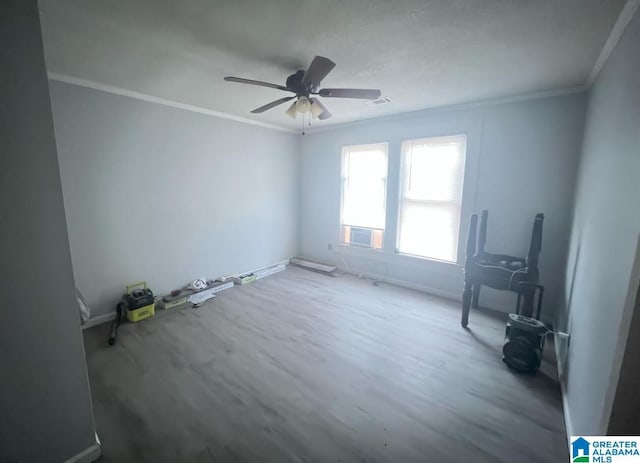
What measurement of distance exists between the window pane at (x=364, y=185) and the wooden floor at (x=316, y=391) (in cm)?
182

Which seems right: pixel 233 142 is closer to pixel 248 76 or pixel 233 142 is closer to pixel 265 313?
pixel 248 76

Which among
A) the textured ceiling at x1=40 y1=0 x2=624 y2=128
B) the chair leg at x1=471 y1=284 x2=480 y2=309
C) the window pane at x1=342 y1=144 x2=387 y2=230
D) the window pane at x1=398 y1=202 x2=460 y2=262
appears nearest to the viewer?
A: the textured ceiling at x1=40 y1=0 x2=624 y2=128

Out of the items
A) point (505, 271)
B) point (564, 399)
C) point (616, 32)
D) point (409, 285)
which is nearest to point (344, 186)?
point (409, 285)

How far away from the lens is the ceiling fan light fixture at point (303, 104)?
7.78 ft

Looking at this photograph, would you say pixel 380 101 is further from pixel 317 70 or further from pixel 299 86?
pixel 317 70

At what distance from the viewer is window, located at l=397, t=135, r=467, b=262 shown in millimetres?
3656

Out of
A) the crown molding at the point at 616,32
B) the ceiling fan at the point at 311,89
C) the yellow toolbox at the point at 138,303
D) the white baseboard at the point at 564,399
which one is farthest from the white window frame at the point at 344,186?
the yellow toolbox at the point at 138,303

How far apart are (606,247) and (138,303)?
4045 mm

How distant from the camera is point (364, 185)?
4605 mm

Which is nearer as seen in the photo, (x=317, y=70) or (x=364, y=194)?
(x=317, y=70)

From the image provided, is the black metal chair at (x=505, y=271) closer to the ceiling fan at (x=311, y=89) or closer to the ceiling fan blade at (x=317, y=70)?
the ceiling fan at (x=311, y=89)

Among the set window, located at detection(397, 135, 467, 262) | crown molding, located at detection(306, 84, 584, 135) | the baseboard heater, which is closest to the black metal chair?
window, located at detection(397, 135, 467, 262)

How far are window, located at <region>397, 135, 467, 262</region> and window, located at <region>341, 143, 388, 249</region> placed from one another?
0.38 meters

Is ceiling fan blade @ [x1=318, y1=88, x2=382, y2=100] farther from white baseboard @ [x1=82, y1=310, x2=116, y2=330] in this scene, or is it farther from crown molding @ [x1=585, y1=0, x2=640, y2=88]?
white baseboard @ [x1=82, y1=310, x2=116, y2=330]
